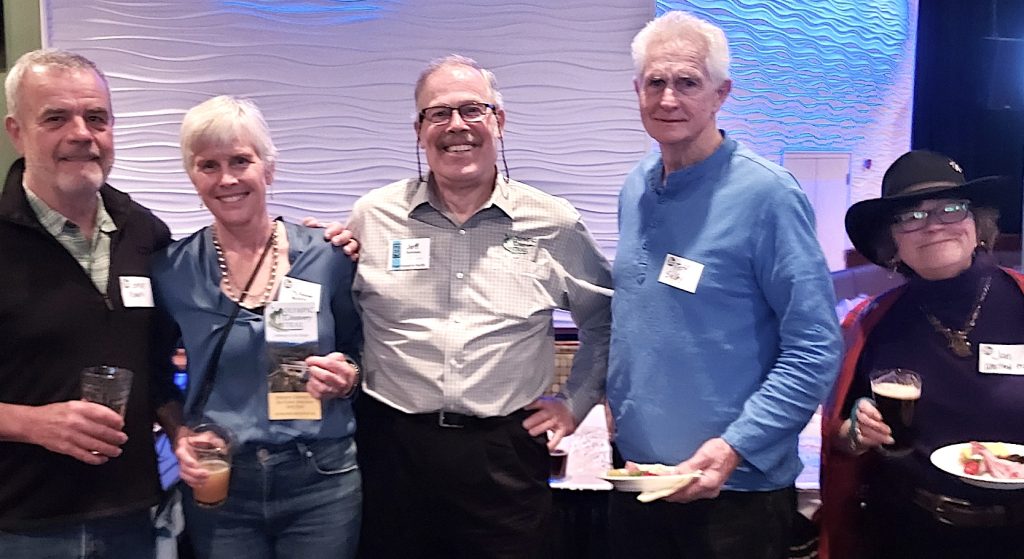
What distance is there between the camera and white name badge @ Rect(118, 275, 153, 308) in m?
1.85

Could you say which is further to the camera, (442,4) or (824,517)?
(442,4)

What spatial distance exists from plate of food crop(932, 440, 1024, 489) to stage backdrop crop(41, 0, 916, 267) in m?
1.86

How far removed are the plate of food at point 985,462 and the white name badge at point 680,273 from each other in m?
0.76

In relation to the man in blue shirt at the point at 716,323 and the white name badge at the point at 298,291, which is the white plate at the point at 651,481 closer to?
the man in blue shirt at the point at 716,323

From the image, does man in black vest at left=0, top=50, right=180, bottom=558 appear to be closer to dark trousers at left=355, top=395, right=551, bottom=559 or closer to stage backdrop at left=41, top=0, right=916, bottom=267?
dark trousers at left=355, top=395, right=551, bottom=559

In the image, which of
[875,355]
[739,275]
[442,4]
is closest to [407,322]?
[739,275]

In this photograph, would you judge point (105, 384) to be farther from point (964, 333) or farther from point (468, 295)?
point (964, 333)

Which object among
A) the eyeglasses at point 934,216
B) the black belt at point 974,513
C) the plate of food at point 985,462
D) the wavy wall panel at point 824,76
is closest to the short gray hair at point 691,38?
the eyeglasses at point 934,216

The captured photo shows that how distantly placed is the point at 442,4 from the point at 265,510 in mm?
2480

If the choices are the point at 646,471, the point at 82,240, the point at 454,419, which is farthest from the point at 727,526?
→ the point at 82,240

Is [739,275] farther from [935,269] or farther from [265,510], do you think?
[265,510]

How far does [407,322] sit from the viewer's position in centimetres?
200

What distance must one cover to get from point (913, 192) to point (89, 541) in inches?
87.7

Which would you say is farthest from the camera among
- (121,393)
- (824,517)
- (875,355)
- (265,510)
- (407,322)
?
(824,517)
